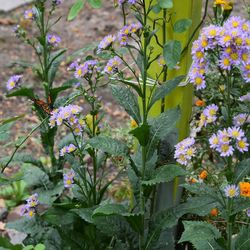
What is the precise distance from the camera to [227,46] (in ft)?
6.14

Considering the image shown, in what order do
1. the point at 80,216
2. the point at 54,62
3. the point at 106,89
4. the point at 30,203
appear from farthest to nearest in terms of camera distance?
the point at 106,89, the point at 54,62, the point at 30,203, the point at 80,216

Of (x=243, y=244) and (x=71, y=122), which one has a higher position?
(x=71, y=122)

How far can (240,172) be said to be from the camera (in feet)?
6.89

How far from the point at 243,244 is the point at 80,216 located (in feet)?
2.08

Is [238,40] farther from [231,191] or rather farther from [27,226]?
[27,226]

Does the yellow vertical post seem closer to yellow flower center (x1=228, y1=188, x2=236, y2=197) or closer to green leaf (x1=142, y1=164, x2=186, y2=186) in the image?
green leaf (x1=142, y1=164, x2=186, y2=186)

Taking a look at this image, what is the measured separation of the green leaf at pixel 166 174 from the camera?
84.7 inches

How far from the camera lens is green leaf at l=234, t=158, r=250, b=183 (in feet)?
6.85

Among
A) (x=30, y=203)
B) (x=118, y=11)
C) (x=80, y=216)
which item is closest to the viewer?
(x=80, y=216)

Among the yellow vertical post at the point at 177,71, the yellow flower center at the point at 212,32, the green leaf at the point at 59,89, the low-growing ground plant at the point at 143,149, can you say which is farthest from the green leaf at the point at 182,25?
the green leaf at the point at 59,89

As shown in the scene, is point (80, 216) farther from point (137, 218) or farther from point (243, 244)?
point (243, 244)

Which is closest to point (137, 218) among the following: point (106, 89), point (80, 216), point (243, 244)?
point (80, 216)

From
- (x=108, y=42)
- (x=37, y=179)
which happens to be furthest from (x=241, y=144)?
(x=37, y=179)

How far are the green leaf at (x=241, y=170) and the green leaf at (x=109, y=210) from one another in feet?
1.42
